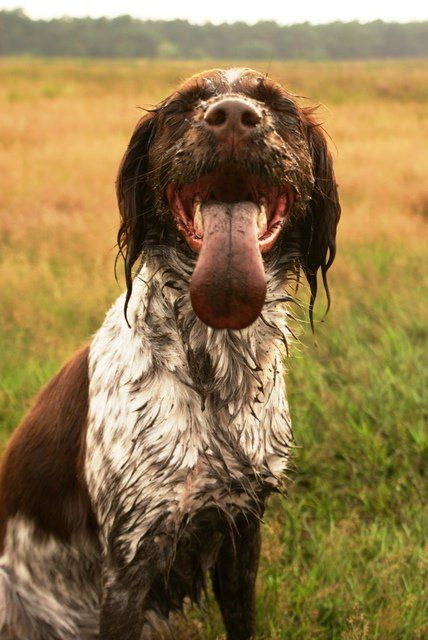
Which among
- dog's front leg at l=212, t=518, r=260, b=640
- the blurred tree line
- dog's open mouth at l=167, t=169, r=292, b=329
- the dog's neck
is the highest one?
the blurred tree line

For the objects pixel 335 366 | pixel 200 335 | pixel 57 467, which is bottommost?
pixel 57 467

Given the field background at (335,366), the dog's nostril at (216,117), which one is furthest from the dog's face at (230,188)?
the field background at (335,366)

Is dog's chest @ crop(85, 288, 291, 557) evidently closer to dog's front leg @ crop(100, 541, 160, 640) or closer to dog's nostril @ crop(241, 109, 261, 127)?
dog's front leg @ crop(100, 541, 160, 640)

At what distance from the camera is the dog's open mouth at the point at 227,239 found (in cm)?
218

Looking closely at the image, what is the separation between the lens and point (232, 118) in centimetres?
210

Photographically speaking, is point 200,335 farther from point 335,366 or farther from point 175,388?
point 335,366

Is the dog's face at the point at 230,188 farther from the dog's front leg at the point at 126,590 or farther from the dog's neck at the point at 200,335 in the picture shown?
the dog's front leg at the point at 126,590

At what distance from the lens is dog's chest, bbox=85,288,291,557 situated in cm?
244

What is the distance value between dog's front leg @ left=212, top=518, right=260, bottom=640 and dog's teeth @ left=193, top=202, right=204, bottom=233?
114 centimetres

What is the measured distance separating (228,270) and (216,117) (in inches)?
15.3

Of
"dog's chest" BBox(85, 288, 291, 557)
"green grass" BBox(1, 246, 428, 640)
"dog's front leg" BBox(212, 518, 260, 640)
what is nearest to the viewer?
"dog's chest" BBox(85, 288, 291, 557)

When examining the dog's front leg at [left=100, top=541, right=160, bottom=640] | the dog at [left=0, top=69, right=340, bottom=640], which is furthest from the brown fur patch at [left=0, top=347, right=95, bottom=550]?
the dog's front leg at [left=100, top=541, right=160, bottom=640]

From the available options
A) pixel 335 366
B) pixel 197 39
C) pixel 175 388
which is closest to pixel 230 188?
pixel 175 388

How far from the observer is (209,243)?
219cm
